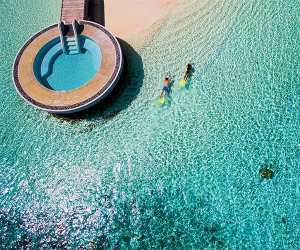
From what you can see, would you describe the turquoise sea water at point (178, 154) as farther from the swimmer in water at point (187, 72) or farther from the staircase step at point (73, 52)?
the staircase step at point (73, 52)

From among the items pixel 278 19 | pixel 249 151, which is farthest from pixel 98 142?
pixel 278 19

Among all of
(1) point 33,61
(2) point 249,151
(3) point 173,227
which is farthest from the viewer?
(1) point 33,61

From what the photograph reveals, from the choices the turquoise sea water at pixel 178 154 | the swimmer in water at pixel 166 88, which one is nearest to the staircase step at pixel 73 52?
the turquoise sea water at pixel 178 154

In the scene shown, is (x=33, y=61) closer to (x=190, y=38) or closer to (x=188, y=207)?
(x=190, y=38)

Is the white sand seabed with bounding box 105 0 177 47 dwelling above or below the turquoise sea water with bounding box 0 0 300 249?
above

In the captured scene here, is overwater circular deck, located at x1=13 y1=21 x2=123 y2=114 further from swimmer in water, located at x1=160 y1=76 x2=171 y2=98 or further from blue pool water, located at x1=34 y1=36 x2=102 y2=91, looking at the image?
swimmer in water, located at x1=160 y1=76 x2=171 y2=98

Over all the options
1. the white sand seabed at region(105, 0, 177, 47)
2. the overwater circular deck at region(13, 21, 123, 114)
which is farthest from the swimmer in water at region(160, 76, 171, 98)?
the white sand seabed at region(105, 0, 177, 47)
